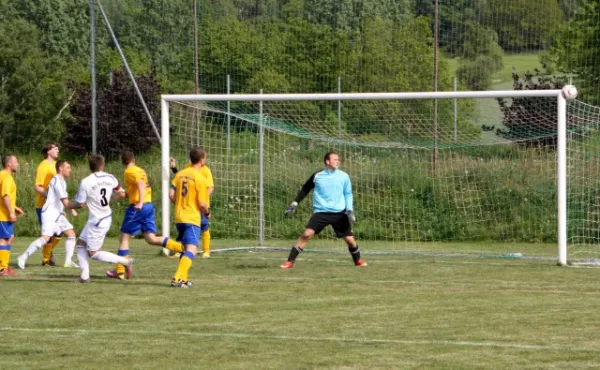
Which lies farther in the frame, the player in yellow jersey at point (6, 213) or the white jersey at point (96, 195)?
the player in yellow jersey at point (6, 213)

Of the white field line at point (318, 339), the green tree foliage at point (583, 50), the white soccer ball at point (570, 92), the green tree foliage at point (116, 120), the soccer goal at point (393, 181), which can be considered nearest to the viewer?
the white field line at point (318, 339)

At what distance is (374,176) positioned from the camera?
2219 cm

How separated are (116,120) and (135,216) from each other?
14.7 m

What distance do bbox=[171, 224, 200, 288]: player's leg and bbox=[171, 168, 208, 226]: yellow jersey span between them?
0.31ft

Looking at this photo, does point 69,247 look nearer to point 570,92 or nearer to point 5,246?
point 5,246

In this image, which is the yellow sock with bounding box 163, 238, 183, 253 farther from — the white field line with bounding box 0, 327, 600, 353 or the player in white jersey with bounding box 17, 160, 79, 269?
the white field line with bounding box 0, 327, 600, 353

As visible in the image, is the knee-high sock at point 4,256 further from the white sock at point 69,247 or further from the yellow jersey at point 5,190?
the white sock at point 69,247

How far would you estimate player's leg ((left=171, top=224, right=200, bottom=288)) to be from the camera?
14.1m

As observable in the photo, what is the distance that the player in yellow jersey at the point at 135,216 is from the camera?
50.2 feet

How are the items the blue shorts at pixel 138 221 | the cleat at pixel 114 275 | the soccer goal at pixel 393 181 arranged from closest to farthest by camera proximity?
the cleat at pixel 114 275, the blue shorts at pixel 138 221, the soccer goal at pixel 393 181

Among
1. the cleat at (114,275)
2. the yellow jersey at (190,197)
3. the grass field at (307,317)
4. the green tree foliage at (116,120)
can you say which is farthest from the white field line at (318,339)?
the green tree foliage at (116,120)

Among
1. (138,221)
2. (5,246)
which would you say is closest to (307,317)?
(138,221)

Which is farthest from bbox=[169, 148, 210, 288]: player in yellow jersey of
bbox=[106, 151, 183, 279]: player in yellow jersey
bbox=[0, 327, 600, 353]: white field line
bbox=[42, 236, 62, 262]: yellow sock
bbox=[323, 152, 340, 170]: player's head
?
bbox=[42, 236, 62, 262]: yellow sock

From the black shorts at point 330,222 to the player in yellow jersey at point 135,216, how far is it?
2268 mm
